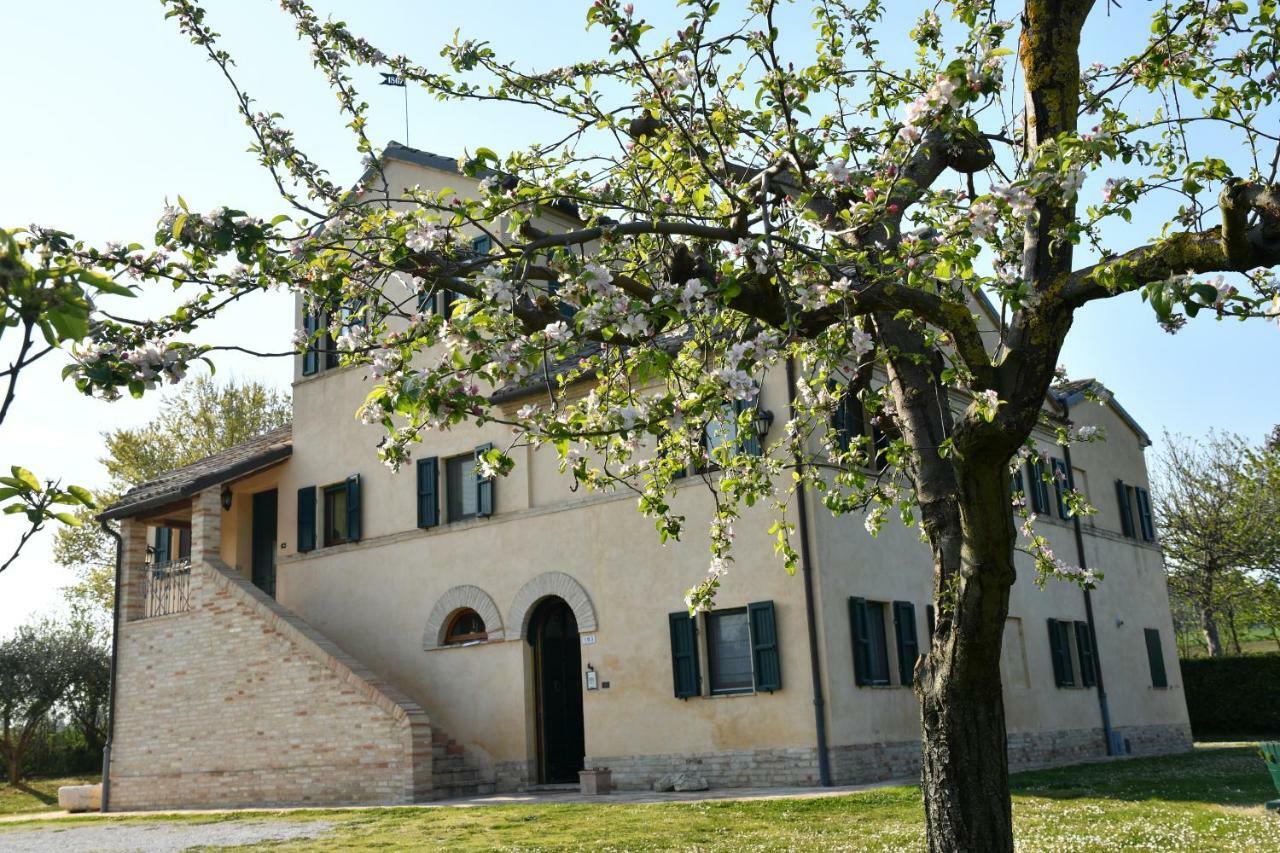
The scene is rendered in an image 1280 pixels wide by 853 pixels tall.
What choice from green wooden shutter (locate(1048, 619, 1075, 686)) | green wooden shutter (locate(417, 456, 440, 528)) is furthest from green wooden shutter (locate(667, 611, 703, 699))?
green wooden shutter (locate(1048, 619, 1075, 686))

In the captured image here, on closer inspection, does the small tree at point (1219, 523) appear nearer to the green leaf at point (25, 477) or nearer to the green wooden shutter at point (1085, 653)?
the green wooden shutter at point (1085, 653)

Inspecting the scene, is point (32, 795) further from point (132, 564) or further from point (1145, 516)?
point (1145, 516)

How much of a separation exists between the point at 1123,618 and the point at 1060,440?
595 inches

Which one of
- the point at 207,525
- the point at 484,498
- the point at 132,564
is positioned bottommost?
the point at 132,564

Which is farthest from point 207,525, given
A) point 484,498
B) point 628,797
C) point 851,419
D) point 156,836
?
point 851,419

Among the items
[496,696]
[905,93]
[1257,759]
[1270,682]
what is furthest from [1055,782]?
[1270,682]

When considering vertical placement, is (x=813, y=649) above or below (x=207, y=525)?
below

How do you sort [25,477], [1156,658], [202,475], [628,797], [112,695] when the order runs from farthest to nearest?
[1156,658] → [112,695] → [202,475] → [628,797] → [25,477]

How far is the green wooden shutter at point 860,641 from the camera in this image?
15109mm

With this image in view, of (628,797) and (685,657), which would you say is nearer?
(628,797)

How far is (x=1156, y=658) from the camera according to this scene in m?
24.0

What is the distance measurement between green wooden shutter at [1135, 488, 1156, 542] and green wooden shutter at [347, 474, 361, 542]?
16.6m

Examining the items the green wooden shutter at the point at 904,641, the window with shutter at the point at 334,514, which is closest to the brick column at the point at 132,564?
the window with shutter at the point at 334,514

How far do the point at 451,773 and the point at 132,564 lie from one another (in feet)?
28.0
